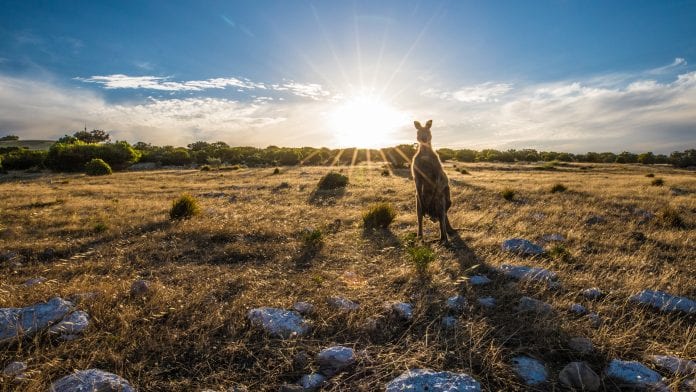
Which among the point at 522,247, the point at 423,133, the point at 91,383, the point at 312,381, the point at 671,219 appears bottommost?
the point at 312,381

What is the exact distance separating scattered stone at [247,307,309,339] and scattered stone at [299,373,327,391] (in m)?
0.64

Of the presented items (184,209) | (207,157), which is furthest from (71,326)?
(207,157)

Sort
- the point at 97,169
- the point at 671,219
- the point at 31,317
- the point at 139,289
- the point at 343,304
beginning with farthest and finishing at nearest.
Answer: the point at 97,169 → the point at 671,219 → the point at 139,289 → the point at 343,304 → the point at 31,317

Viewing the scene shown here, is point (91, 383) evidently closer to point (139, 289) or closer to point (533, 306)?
point (139, 289)

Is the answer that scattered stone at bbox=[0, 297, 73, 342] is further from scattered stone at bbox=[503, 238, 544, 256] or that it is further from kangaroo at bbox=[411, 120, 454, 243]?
scattered stone at bbox=[503, 238, 544, 256]

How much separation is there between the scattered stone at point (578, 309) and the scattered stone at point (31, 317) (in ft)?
18.2

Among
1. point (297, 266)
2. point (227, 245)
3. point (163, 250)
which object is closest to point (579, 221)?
point (297, 266)

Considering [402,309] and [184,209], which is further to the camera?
[184,209]

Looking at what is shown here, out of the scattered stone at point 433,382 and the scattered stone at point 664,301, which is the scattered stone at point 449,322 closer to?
the scattered stone at point 433,382

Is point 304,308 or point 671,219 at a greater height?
point 671,219

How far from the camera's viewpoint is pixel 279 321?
3918mm

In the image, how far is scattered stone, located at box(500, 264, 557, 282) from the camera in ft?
16.8

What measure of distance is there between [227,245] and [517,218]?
7626 mm

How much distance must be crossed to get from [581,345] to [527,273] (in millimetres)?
1838
